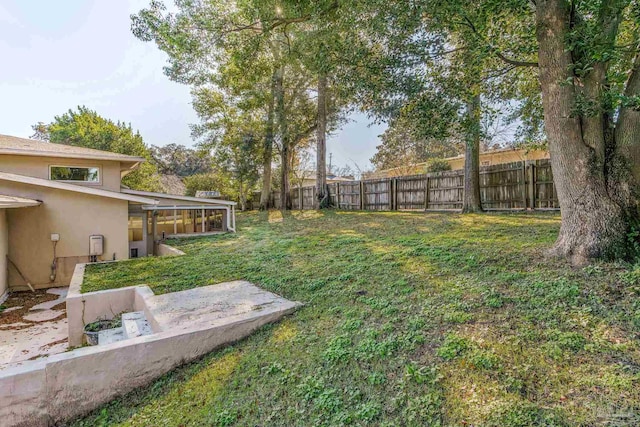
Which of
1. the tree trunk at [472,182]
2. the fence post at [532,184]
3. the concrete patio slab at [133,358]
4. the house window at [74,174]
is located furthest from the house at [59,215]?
the fence post at [532,184]

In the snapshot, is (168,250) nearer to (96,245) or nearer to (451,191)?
(96,245)

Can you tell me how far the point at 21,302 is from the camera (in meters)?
7.47

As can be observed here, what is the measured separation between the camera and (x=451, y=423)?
Answer: 2033mm

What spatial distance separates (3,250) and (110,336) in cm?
579

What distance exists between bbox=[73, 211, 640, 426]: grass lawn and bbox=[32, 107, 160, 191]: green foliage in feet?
64.4

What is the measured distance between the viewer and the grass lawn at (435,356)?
2113 mm

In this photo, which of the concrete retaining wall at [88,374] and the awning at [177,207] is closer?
the concrete retaining wall at [88,374]

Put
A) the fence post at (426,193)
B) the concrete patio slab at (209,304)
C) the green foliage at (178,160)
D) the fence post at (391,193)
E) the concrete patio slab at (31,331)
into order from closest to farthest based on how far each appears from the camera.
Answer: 1. the concrete patio slab at (209,304)
2. the concrete patio slab at (31,331)
3. the fence post at (426,193)
4. the fence post at (391,193)
5. the green foliage at (178,160)

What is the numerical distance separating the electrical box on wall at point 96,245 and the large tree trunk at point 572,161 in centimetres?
1031

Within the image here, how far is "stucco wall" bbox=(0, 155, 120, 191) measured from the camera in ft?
32.4

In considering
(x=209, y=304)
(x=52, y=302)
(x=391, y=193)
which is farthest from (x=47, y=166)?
(x=391, y=193)

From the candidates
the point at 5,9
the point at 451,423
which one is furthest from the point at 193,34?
the point at 451,423

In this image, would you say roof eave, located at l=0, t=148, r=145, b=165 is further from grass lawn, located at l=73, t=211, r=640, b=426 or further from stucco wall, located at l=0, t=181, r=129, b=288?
grass lawn, located at l=73, t=211, r=640, b=426

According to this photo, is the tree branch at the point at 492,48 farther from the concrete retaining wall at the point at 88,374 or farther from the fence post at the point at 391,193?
the fence post at the point at 391,193
